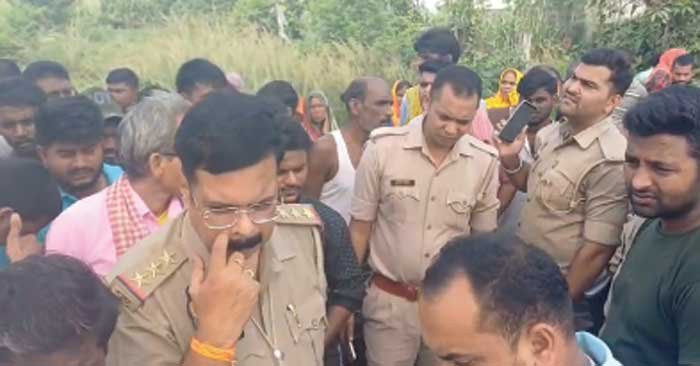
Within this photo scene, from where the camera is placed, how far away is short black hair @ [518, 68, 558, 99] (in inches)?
207

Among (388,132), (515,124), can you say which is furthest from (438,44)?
(388,132)

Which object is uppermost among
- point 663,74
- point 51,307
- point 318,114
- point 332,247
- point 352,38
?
point 51,307

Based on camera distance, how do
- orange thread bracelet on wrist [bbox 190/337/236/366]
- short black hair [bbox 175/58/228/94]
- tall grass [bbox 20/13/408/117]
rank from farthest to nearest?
tall grass [bbox 20/13/408/117] → short black hair [bbox 175/58/228/94] → orange thread bracelet on wrist [bbox 190/337/236/366]

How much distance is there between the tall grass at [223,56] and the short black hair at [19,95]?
7.17 metres

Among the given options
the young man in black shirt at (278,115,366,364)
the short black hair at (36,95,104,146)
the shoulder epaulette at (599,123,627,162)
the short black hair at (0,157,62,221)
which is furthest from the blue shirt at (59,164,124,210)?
the shoulder epaulette at (599,123,627,162)

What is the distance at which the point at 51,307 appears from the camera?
1637mm

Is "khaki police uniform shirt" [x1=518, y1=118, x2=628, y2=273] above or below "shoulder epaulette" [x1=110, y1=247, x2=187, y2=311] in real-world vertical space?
below

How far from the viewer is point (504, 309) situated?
1.48 m

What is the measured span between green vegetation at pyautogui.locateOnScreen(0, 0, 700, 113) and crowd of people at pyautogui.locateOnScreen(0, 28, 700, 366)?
293 inches

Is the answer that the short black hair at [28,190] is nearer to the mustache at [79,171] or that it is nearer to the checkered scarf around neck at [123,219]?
the checkered scarf around neck at [123,219]

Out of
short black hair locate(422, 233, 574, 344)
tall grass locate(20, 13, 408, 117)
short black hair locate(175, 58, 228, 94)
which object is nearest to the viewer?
short black hair locate(422, 233, 574, 344)

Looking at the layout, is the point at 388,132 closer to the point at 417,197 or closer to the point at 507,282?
the point at 417,197

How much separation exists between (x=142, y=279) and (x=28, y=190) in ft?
3.32

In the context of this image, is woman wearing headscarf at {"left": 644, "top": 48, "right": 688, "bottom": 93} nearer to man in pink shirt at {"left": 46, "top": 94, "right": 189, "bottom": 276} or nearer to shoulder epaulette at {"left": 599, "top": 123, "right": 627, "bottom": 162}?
shoulder epaulette at {"left": 599, "top": 123, "right": 627, "bottom": 162}
